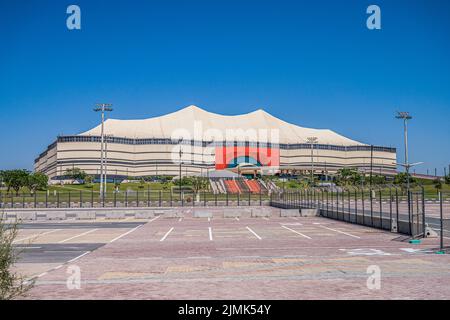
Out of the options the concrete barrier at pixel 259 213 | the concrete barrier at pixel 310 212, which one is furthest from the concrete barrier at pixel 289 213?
A: the concrete barrier at pixel 259 213

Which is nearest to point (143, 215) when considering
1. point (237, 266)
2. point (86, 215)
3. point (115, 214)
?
point (115, 214)

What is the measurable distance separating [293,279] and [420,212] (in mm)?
14232

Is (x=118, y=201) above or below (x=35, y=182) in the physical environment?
below

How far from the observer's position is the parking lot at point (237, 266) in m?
11.0

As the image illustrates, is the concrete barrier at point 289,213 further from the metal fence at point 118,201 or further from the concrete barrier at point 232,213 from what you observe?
the metal fence at point 118,201

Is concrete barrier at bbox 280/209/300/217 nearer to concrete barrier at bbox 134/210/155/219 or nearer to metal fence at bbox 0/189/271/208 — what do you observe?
concrete barrier at bbox 134/210/155/219

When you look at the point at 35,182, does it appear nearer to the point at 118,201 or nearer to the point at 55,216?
the point at 118,201

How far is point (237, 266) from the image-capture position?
15266 mm

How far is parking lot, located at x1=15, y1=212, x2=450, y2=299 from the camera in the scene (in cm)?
1097

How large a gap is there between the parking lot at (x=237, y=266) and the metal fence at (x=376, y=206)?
1.36 meters

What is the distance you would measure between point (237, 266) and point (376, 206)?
799 inches

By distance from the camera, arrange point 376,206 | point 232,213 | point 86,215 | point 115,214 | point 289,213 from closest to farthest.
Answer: point 376,206 → point 86,215 → point 232,213 → point 115,214 → point 289,213

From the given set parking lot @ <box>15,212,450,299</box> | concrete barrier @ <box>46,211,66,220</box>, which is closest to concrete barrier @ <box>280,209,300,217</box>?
concrete barrier @ <box>46,211,66,220</box>
